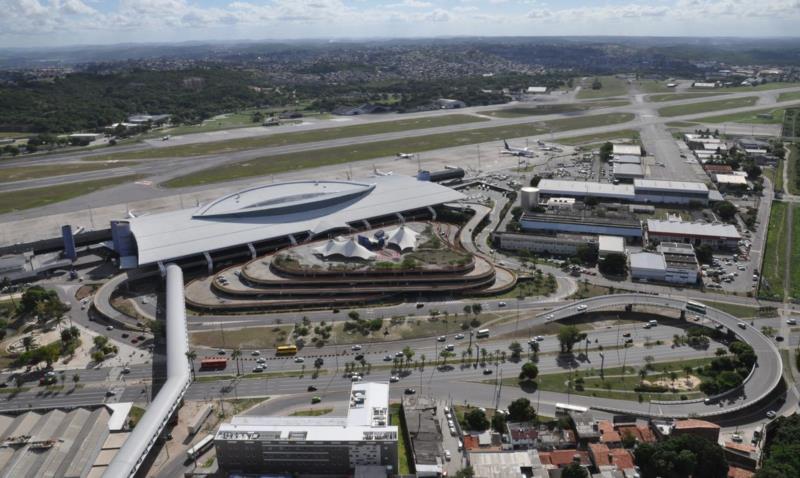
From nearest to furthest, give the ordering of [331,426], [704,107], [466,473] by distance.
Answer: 1. [466,473]
2. [331,426]
3. [704,107]

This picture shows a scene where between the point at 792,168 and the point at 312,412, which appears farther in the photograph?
the point at 792,168

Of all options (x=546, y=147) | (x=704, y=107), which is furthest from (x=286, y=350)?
(x=704, y=107)

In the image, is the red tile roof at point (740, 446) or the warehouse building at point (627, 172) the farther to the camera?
the warehouse building at point (627, 172)

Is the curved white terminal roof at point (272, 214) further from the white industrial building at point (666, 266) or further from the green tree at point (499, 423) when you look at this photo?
the green tree at point (499, 423)

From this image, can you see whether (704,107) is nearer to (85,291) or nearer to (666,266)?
(666,266)

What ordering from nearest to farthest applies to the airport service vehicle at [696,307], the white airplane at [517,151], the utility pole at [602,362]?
the utility pole at [602,362]
the airport service vehicle at [696,307]
the white airplane at [517,151]

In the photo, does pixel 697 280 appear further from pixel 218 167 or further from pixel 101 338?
pixel 218 167

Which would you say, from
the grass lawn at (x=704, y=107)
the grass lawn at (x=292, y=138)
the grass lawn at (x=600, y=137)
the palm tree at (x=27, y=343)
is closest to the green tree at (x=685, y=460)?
the palm tree at (x=27, y=343)
